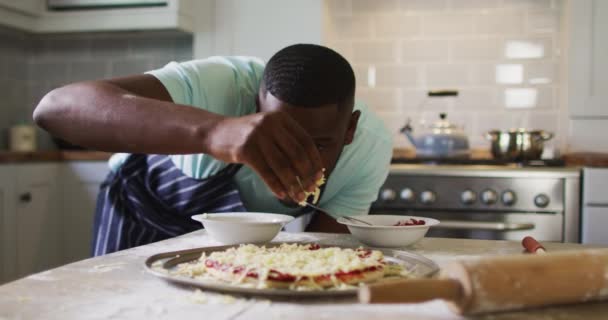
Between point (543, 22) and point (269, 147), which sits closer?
point (269, 147)

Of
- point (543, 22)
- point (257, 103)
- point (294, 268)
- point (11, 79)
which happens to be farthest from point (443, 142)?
point (11, 79)

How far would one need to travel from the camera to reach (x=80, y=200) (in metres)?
2.77

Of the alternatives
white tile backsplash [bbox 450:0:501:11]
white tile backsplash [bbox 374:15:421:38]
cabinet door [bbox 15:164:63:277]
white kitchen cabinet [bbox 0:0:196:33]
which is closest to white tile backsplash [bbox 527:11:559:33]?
white tile backsplash [bbox 450:0:501:11]

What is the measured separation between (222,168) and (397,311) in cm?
77

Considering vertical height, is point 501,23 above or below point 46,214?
above

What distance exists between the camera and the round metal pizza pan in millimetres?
724

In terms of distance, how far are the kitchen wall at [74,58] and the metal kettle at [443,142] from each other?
1.22 m

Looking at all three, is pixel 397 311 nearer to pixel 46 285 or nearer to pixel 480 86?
pixel 46 285

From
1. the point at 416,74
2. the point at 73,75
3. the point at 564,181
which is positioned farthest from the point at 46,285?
the point at 73,75

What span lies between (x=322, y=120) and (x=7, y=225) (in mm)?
1824

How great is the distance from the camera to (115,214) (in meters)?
1.47

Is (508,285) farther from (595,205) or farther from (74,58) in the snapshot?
(74,58)

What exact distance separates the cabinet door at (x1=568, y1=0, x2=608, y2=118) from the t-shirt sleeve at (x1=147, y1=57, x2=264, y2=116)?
1.63m

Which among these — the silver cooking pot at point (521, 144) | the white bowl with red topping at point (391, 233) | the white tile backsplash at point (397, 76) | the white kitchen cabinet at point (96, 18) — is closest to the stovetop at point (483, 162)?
the silver cooking pot at point (521, 144)
